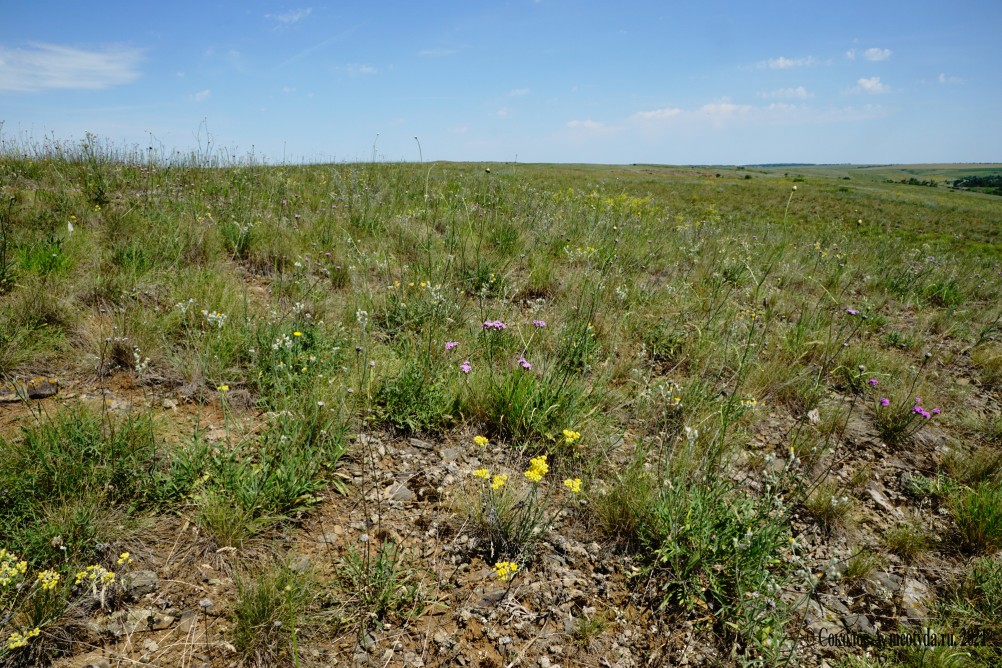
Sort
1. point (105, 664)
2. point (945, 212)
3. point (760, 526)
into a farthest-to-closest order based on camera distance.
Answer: point (945, 212) → point (760, 526) → point (105, 664)

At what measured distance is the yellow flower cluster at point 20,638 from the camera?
1.38 meters

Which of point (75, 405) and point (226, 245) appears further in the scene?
point (226, 245)

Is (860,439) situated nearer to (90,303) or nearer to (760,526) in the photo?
(760,526)

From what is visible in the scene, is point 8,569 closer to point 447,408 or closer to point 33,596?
point 33,596

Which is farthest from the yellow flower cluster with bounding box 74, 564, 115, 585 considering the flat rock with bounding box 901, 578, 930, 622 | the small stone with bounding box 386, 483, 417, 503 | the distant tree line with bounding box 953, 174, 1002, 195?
the distant tree line with bounding box 953, 174, 1002, 195

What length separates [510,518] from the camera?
222cm

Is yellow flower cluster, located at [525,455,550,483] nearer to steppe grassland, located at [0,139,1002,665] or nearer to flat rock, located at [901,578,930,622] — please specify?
steppe grassland, located at [0,139,1002,665]

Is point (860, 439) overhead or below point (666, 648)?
overhead

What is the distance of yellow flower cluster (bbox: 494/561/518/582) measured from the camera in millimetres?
1935

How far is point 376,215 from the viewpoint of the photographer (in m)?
6.41

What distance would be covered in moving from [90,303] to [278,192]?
13.9 ft

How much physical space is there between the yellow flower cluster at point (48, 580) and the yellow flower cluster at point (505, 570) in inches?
62.1

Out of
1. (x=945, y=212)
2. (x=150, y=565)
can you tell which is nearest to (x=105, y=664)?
(x=150, y=565)

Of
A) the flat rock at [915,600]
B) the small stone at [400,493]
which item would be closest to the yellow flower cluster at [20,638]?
the small stone at [400,493]
